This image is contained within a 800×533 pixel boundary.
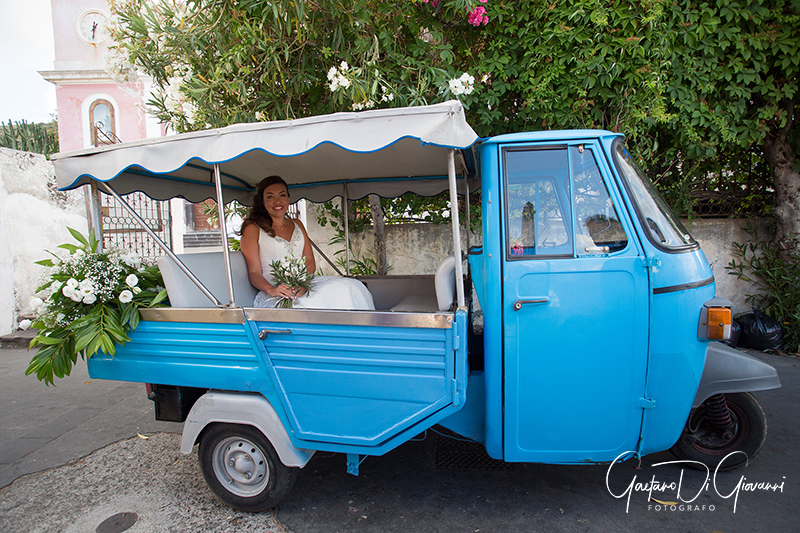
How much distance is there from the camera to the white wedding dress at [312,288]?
3090mm

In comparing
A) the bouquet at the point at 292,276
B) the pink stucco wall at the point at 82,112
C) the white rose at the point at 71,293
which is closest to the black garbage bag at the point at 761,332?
the bouquet at the point at 292,276

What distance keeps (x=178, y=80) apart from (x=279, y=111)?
1497mm

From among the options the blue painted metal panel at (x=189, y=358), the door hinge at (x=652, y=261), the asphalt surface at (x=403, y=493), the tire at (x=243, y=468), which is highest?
the door hinge at (x=652, y=261)

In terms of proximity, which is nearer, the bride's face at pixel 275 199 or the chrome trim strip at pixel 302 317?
the chrome trim strip at pixel 302 317

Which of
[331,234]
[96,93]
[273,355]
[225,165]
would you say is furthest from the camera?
[96,93]

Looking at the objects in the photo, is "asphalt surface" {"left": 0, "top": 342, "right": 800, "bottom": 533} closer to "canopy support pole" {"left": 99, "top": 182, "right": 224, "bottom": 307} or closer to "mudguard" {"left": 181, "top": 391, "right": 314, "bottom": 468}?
"mudguard" {"left": 181, "top": 391, "right": 314, "bottom": 468}

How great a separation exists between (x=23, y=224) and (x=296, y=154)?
23.9 feet

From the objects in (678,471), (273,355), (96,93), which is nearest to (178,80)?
(273,355)

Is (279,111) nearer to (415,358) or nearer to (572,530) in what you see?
(415,358)

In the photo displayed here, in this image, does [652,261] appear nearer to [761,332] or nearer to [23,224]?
[761,332]

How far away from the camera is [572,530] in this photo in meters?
2.40

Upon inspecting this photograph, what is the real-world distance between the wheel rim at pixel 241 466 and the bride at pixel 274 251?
1040 millimetres

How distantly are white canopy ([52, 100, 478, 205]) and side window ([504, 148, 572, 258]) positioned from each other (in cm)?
42

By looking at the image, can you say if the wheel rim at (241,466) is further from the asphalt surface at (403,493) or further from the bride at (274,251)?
the bride at (274,251)
